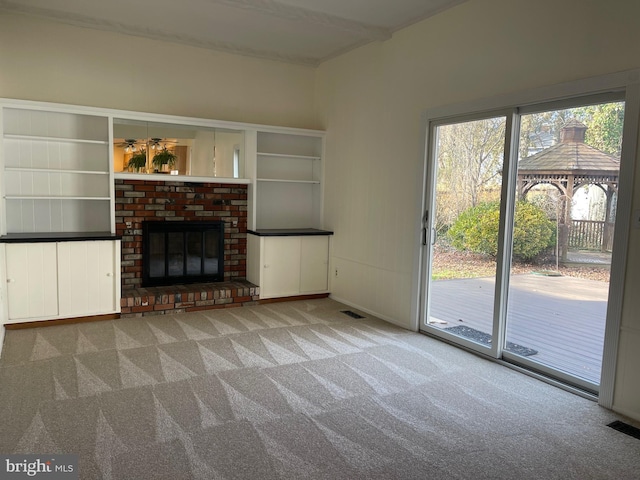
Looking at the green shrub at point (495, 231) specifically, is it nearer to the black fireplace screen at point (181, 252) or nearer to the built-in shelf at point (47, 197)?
the black fireplace screen at point (181, 252)

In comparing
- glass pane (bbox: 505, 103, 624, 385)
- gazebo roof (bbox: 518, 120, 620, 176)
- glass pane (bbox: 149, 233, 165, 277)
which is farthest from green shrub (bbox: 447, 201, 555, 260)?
glass pane (bbox: 149, 233, 165, 277)

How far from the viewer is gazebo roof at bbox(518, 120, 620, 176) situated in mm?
3172

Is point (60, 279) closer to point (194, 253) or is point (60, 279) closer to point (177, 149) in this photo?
point (194, 253)

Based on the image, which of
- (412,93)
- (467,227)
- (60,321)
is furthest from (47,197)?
(467,227)

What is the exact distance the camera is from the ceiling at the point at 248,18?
425 centimetres

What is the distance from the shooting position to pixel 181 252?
5586mm

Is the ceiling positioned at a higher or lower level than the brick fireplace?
higher

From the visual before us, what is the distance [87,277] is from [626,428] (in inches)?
177

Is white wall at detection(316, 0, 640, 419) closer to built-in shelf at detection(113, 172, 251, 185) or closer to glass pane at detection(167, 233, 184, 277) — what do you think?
built-in shelf at detection(113, 172, 251, 185)

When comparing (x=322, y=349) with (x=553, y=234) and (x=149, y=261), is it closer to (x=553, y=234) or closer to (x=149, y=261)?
(x=553, y=234)

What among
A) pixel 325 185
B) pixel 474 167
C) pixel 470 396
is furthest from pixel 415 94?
pixel 470 396

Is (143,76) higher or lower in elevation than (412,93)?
higher

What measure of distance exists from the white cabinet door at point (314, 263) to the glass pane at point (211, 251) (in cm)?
100

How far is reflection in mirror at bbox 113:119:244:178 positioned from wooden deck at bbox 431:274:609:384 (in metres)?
3.07
